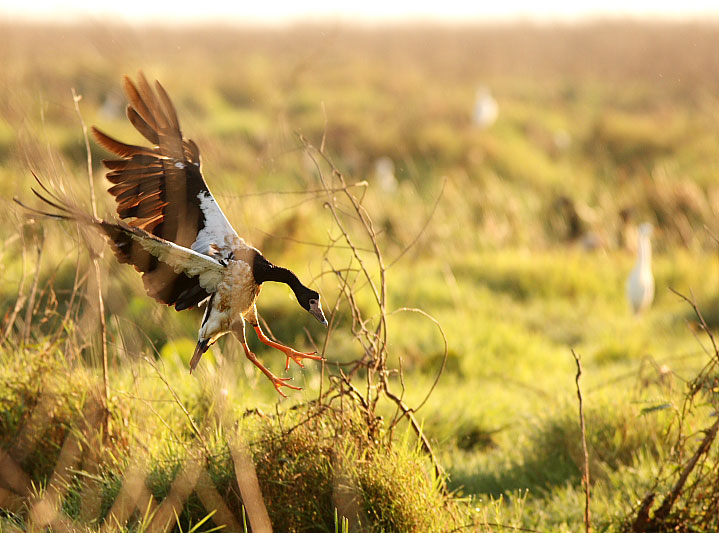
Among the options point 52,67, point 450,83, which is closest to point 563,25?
point 450,83

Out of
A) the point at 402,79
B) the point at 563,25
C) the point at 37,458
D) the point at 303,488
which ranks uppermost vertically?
the point at 563,25

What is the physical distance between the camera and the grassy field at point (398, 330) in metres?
2.65

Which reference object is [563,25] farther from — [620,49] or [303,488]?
[303,488]

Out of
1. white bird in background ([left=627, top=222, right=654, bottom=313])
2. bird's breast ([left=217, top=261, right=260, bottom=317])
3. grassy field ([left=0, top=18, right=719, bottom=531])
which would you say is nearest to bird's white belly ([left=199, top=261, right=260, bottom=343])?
bird's breast ([left=217, top=261, right=260, bottom=317])

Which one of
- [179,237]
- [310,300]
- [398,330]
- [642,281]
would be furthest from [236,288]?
[642,281]

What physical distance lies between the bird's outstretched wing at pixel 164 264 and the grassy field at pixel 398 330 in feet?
1.11

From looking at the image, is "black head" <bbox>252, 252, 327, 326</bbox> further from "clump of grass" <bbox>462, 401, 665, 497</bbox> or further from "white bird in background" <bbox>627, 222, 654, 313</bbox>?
"white bird in background" <bbox>627, 222, 654, 313</bbox>

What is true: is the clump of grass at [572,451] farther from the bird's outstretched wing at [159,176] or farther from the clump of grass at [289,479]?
the bird's outstretched wing at [159,176]

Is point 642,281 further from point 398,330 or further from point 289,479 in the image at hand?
point 289,479

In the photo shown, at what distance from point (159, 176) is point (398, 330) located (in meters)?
3.15

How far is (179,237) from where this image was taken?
241 centimetres

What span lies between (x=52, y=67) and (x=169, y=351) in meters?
16.1

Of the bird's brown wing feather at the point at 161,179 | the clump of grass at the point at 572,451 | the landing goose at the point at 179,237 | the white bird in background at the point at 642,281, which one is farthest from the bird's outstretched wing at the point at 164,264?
the white bird in background at the point at 642,281

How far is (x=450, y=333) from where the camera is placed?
560 centimetres
